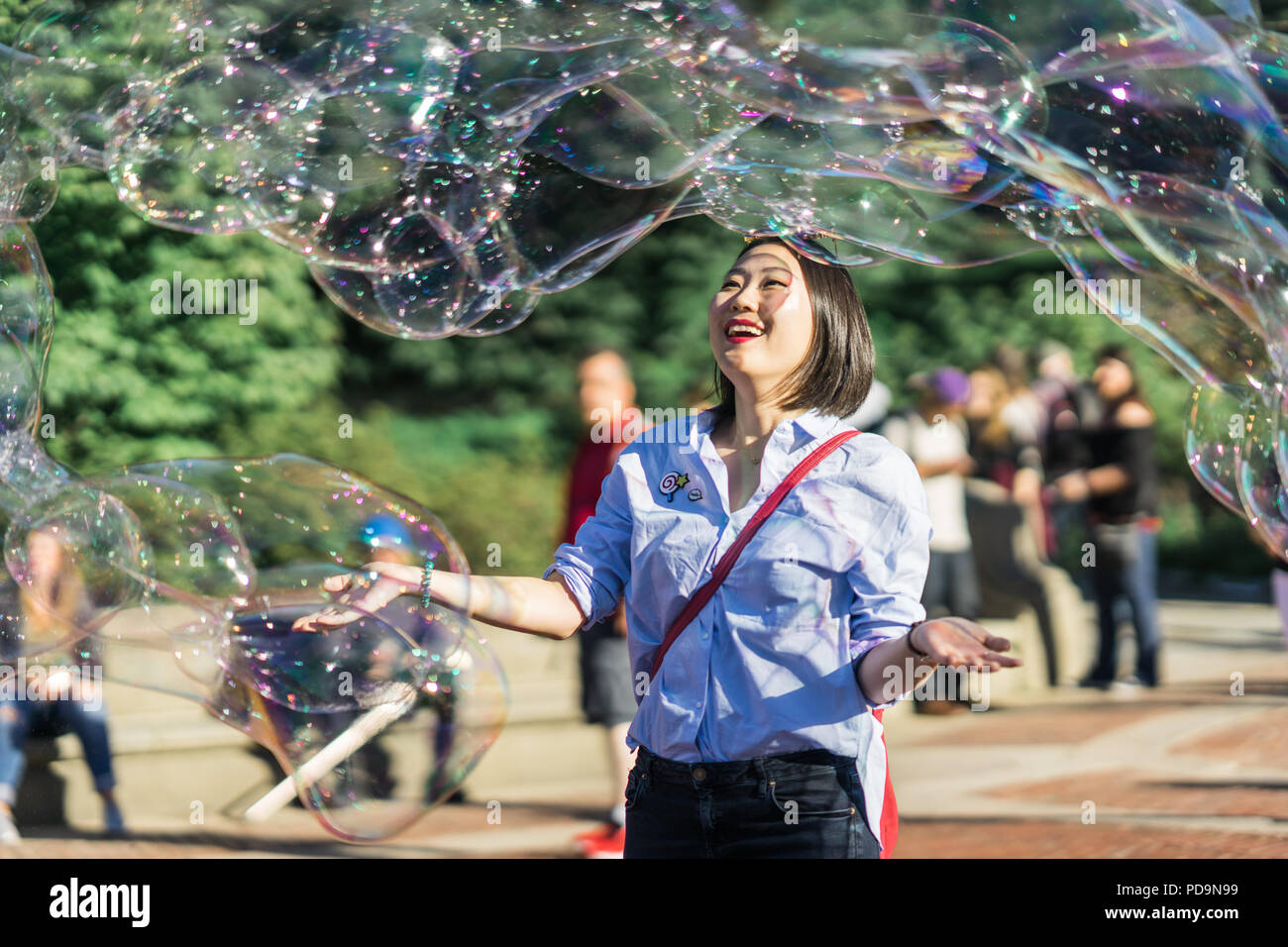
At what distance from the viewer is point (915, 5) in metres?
3.10

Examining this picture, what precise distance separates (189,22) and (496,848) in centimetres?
322

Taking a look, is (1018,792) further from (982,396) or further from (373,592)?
(373,592)

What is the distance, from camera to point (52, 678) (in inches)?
201

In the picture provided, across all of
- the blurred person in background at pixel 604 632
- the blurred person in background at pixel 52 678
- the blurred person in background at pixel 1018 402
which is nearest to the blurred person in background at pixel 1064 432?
the blurred person in background at pixel 1018 402

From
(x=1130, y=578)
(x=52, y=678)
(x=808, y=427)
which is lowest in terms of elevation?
(x=52, y=678)

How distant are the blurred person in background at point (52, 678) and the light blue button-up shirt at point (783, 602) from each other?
64.7 inches

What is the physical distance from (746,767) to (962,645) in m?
0.42

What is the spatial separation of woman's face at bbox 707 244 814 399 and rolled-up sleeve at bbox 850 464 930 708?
0.34m

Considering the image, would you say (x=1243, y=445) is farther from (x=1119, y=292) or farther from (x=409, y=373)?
(x=409, y=373)

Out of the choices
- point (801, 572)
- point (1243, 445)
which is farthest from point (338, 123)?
point (1243, 445)

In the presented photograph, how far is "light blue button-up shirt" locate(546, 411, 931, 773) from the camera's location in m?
2.44

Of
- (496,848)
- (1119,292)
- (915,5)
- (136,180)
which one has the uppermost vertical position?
(915,5)

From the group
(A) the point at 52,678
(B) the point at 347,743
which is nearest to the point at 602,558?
(B) the point at 347,743

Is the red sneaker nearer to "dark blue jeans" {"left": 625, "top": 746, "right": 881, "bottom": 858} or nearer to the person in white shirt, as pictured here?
"dark blue jeans" {"left": 625, "top": 746, "right": 881, "bottom": 858}
